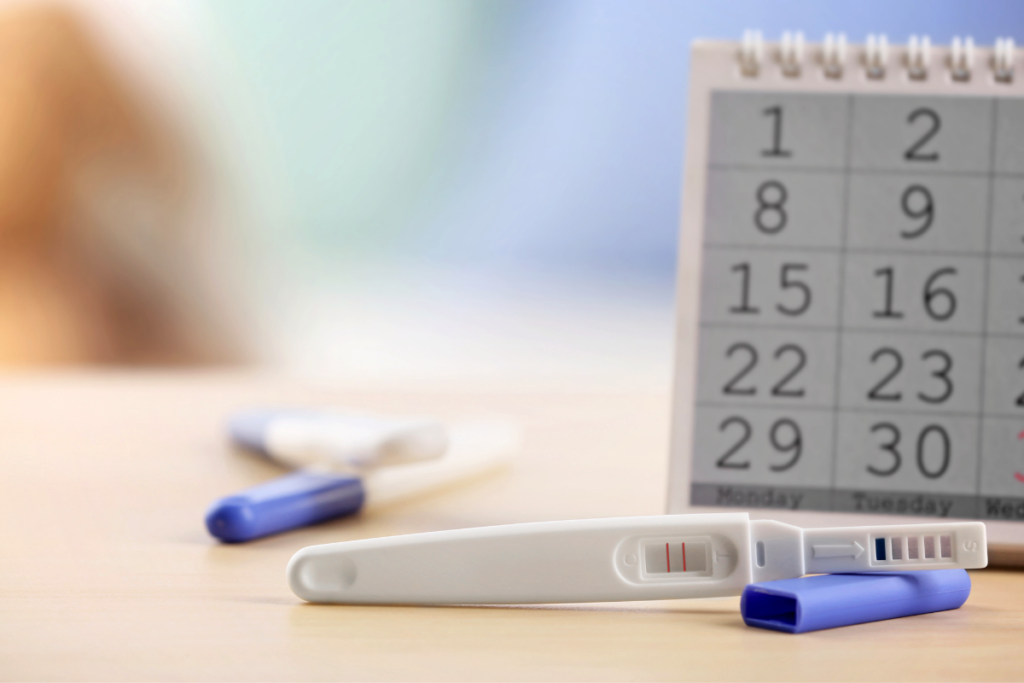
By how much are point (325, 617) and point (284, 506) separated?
0.15 metres

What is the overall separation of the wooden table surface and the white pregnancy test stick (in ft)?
0.04

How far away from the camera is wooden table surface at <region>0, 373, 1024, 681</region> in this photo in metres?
0.30

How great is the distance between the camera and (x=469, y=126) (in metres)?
1.89

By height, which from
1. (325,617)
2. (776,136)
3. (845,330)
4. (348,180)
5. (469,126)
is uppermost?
(469,126)

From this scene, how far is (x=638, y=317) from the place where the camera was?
188 cm

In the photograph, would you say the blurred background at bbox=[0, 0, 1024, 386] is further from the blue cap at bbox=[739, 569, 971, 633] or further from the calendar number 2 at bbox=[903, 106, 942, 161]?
the blue cap at bbox=[739, 569, 971, 633]

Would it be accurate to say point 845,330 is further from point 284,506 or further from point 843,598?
point 284,506

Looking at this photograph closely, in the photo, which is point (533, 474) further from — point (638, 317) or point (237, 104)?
point (237, 104)

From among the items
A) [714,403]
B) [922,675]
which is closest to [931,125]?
[714,403]

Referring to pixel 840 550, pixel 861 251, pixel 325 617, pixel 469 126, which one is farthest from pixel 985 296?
pixel 469 126

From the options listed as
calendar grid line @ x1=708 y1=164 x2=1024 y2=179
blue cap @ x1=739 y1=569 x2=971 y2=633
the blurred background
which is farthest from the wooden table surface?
the blurred background

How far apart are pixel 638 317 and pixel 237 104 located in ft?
3.27

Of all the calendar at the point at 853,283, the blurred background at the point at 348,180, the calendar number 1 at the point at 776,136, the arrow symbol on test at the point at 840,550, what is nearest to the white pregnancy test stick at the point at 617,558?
the arrow symbol on test at the point at 840,550

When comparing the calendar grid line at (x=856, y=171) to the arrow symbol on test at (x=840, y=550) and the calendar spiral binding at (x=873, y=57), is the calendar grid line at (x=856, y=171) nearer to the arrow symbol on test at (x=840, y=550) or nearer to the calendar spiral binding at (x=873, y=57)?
the calendar spiral binding at (x=873, y=57)
